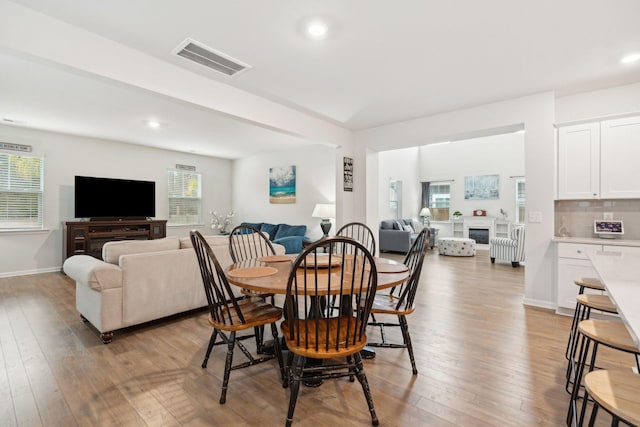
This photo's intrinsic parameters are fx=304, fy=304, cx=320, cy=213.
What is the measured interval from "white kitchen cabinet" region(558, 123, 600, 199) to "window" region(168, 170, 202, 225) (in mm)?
7407

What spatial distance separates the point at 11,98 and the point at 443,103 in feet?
18.3

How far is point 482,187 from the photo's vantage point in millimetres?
9125

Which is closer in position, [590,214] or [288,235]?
[590,214]

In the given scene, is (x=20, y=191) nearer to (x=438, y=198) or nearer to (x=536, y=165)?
(x=536, y=165)

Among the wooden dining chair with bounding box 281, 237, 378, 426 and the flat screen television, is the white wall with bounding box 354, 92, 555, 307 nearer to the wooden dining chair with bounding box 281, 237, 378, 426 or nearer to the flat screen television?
the wooden dining chair with bounding box 281, 237, 378, 426

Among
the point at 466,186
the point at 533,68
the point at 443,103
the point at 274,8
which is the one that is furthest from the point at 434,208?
the point at 274,8

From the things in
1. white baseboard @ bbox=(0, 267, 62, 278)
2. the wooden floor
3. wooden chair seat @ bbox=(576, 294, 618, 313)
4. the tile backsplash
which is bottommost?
the wooden floor

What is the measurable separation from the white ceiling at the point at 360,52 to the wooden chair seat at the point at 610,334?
81.0 inches

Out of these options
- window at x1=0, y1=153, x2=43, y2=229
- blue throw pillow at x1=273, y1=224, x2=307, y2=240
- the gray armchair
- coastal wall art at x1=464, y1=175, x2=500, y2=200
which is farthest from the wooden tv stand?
coastal wall art at x1=464, y1=175, x2=500, y2=200

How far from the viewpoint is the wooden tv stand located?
211 inches

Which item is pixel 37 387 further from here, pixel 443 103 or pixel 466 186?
pixel 466 186

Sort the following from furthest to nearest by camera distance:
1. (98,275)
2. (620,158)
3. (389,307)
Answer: (620,158), (98,275), (389,307)

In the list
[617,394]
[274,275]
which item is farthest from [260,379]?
[617,394]

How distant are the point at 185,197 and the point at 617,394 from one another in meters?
7.97
